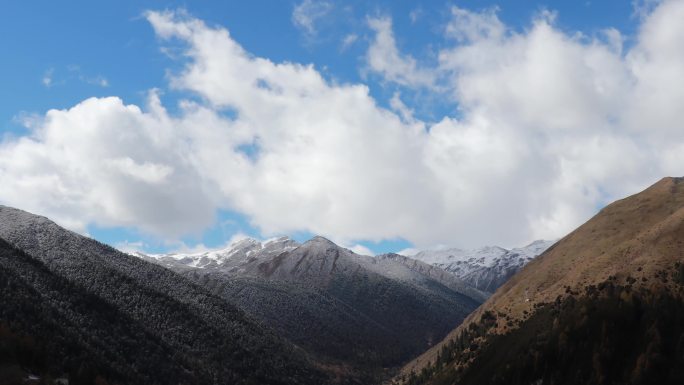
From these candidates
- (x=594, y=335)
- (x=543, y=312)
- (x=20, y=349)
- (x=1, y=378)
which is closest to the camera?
(x=1, y=378)

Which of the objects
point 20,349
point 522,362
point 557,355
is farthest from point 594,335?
point 20,349

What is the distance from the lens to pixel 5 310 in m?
195

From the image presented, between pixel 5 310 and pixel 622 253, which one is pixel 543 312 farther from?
pixel 5 310

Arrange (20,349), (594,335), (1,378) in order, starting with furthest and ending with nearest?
(20,349)
(594,335)
(1,378)

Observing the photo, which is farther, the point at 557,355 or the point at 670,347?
the point at 557,355

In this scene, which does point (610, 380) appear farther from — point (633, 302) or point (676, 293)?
point (676, 293)

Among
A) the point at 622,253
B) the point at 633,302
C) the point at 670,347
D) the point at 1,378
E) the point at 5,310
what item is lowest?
the point at 1,378

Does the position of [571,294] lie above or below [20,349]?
above

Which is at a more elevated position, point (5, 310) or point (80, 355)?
point (5, 310)

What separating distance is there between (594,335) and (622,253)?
198 ft

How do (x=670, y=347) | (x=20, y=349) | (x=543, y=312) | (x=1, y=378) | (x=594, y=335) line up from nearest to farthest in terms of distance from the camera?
(x=1, y=378) < (x=670, y=347) < (x=594, y=335) < (x=20, y=349) < (x=543, y=312)

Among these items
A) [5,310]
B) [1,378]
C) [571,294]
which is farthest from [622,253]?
[5,310]

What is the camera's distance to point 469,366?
198 m

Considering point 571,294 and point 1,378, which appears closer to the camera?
point 1,378
